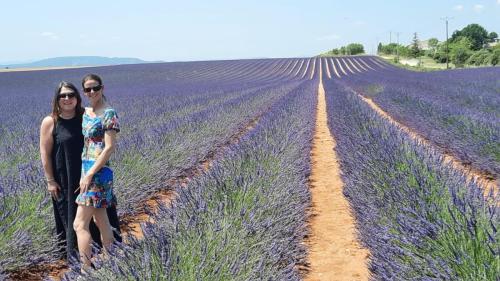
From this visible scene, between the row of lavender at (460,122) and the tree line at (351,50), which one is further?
the tree line at (351,50)

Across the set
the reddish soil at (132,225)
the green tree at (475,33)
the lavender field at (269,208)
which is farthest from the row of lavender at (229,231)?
the green tree at (475,33)

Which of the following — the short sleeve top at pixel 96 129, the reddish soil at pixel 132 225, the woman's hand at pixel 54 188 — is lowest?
the reddish soil at pixel 132 225

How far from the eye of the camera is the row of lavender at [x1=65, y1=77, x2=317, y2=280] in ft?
6.10

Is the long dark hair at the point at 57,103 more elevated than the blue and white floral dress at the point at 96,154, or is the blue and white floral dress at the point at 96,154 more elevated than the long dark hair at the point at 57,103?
the long dark hair at the point at 57,103

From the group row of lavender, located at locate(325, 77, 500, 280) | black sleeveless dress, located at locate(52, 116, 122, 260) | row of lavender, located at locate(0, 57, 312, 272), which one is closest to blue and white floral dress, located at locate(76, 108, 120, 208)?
black sleeveless dress, located at locate(52, 116, 122, 260)

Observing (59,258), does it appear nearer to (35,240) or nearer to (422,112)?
(35,240)

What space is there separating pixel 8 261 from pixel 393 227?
2.31 m

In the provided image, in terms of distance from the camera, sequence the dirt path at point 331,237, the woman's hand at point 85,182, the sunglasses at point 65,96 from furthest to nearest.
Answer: the dirt path at point 331,237
the sunglasses at point 65,96
the woman's hand at point 85,182

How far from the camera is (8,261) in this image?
2604 millimetres

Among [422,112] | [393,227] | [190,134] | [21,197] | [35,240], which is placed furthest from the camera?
[422,112]

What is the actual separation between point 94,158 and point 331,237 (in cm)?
188

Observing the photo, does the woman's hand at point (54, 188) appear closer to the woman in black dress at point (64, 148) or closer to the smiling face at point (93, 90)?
the woman in black dress at point (64, 148)

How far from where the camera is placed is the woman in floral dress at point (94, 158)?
7.79ft

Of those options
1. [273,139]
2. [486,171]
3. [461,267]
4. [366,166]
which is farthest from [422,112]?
[461,267]
